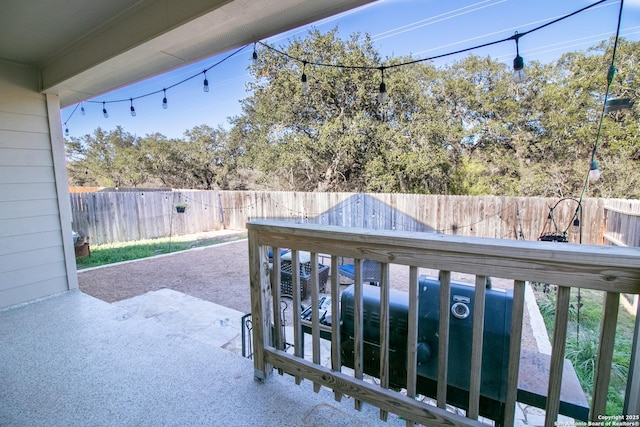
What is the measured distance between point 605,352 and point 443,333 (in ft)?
1.26

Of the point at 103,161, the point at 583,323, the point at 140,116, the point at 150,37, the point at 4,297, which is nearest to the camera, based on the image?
the point at 150,37

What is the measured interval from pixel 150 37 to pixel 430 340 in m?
2.11

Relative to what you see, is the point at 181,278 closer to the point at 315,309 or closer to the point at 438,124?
the point at 315,309

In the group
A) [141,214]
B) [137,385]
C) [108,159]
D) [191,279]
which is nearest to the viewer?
[137,385]

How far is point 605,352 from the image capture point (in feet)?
2.48

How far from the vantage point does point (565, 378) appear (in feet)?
3.42

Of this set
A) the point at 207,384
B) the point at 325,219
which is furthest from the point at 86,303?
the point at 325,219

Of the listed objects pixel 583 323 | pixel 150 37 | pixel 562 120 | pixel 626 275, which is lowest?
pixel 583 323

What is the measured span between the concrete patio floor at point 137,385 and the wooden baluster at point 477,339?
0.40m

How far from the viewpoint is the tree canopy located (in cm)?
764

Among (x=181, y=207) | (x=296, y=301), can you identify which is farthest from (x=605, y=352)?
(x=181, y=207)

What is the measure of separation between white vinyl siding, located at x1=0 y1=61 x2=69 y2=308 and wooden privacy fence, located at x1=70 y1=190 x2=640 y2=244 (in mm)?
4970

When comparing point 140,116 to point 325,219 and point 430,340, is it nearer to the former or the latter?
point 325,219

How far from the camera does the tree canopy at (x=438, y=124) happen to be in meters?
7.64
